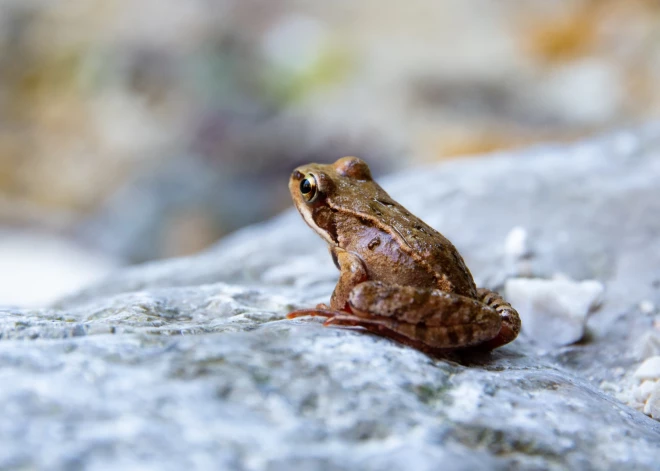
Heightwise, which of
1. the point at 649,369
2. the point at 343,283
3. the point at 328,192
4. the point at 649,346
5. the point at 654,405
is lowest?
the point at 654,405

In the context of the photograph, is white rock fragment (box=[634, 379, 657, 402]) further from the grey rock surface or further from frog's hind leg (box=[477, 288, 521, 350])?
frog's hind leg (box=[477, 288, 521, 350])

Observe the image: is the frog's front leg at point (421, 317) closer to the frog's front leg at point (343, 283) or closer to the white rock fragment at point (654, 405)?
the frog's front leg at point (343, 283)

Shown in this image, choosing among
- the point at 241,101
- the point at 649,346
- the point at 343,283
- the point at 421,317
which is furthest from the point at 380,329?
the point at 241,101

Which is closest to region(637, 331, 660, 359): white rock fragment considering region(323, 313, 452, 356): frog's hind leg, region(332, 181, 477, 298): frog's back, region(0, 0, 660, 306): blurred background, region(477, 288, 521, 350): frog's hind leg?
region(477, 288, 521, 350): frog's hind leg

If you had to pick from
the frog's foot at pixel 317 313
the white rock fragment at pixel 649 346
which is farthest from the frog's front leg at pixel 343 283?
the white rock fragment at pixel 649 346

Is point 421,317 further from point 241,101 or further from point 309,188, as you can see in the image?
point 241,101

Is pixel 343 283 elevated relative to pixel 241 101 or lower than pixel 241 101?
lower
